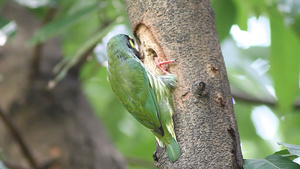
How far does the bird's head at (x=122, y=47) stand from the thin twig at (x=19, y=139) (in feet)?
3.33

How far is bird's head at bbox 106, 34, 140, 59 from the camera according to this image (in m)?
3.09

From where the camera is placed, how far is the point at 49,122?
155 inches

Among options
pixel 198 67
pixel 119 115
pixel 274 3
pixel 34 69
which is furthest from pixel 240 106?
pixel 198 67

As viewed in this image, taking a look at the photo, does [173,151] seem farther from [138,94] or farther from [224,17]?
[224,17]

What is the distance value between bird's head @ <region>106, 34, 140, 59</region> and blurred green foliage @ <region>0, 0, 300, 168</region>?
0.10 m

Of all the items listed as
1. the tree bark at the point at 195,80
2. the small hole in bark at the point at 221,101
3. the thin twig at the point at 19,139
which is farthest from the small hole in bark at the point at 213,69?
the thin twig at the point at 19,139

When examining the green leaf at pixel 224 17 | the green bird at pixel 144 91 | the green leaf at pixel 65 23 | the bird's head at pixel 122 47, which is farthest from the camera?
the green leaf at pixel 65 23

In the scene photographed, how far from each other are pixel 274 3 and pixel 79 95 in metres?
2.07

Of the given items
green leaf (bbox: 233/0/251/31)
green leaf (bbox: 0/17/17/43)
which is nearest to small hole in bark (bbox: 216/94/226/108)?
green leaf (bbox: 233/0/251/31)

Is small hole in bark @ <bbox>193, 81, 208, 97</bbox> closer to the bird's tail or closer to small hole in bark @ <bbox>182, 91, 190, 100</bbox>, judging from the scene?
small hole in bark @ <bbox>182, 91, 190, 100</bbox>

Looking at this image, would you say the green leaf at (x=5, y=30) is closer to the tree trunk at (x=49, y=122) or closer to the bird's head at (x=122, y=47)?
the tree trunk at (x=49, y=122)

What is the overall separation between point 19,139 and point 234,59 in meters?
2.31

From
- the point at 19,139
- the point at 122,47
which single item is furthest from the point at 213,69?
the point at 19,139

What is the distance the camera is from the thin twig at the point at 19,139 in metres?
3.44
